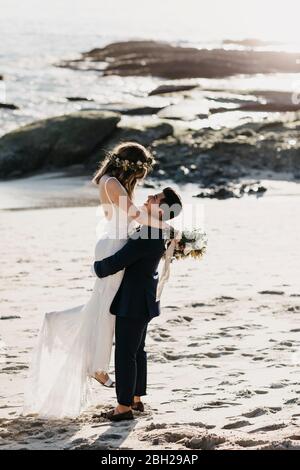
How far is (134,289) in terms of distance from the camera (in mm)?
6102

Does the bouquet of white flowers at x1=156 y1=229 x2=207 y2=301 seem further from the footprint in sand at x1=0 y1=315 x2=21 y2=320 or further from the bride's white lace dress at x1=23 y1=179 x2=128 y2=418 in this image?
the footprint in sand at x1=0 y1=315 x2=21 y2=320

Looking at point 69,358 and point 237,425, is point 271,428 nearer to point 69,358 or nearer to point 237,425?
point 237,425

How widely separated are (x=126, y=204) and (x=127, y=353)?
0.93m

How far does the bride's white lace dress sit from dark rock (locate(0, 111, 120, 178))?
16477mm

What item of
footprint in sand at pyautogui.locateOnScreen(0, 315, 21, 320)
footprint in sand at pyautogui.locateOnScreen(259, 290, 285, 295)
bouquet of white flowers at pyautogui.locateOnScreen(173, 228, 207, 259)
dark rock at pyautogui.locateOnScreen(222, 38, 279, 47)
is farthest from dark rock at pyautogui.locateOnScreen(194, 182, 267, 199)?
dark rock at pyautogui.locateOnScreen(222, 38, 279, 47)

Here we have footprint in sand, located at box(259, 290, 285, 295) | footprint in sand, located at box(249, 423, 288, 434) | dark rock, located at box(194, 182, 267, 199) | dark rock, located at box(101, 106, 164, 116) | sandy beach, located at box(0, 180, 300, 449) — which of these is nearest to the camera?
footprint in sand, located at box(249, 423, 288, 434)

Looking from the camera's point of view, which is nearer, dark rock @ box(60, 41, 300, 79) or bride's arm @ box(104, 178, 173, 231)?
bride's arm @ box(104, 178, 173, 231)

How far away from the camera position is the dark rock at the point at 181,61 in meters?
55.4

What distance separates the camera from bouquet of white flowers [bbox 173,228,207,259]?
6328 millimetres

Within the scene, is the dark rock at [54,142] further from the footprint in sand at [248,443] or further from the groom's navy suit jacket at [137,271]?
the footprint in sand at [248,443]

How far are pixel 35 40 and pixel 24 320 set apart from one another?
91.5 meters

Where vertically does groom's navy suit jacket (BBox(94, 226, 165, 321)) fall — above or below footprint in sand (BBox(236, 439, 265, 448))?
above

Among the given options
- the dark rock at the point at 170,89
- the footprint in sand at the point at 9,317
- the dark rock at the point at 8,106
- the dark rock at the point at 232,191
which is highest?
the dark rock at the point at 170,89

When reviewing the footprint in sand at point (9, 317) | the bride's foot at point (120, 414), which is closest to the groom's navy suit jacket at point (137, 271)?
the bride's foot at point (120, 414)
